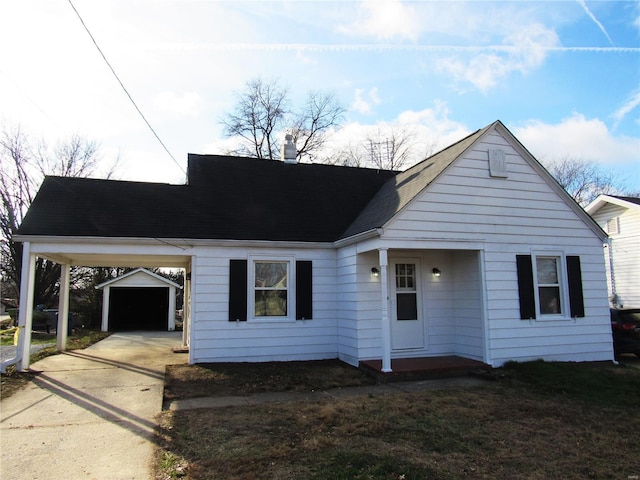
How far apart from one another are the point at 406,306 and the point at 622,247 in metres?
12.9

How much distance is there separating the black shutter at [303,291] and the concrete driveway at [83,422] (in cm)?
330

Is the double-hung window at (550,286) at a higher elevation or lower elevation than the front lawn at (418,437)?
higher

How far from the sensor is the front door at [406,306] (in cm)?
1009

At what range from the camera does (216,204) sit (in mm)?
11219

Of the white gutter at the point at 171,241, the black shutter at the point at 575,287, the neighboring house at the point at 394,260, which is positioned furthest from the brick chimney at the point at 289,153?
the black shutter at the point at 575,287

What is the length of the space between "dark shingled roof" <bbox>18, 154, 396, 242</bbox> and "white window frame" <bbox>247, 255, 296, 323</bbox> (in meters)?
0.49

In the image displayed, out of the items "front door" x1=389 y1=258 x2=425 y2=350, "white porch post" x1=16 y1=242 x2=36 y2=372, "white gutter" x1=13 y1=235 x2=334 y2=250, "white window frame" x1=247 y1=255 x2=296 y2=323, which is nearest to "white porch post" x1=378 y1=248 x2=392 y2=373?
"front door" x1=389 y1=258 x2=425 y2=350

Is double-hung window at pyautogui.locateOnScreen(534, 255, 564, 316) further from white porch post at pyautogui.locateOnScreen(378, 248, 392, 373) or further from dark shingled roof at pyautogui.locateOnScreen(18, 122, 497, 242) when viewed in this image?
white porch post at pyautogui.locateOnScreen(378, 248, 392, 373)

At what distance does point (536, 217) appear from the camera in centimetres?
1009

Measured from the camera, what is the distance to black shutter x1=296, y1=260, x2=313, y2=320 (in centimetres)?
1041

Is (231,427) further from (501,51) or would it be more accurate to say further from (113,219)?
(501,51)

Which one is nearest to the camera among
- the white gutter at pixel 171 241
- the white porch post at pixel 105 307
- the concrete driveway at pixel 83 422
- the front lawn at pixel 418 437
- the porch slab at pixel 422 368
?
the front lawn at pixel 418 437

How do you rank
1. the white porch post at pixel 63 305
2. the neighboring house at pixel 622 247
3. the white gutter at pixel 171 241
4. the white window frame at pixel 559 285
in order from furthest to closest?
the neighboring house at pixel 622 247, the white porch post at pixel 63 305, the white window frame at pixel 559 285, the white gutter at pixel 171 241

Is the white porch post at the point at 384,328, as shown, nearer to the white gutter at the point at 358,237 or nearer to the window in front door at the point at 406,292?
the white gutter at the point at 358,237
